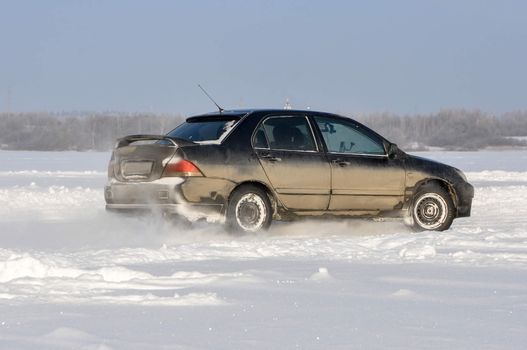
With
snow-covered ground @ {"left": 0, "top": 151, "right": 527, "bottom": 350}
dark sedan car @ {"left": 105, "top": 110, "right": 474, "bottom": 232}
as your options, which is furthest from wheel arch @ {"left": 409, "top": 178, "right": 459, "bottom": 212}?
snow-covered ground @ {"left": 0, "top": 151, "right": 527, "bottom": 350}

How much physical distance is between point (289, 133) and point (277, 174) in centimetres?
61

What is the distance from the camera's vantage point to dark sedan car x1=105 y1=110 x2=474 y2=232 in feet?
35.2

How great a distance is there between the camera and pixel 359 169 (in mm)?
11758

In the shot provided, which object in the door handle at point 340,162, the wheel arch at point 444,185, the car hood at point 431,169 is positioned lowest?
the wheel arch at point 444,185

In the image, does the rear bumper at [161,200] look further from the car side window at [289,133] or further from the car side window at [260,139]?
the car side window at [289,133]

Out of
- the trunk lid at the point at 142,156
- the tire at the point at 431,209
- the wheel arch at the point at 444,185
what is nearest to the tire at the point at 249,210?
the trunk lid at the point at 142,156

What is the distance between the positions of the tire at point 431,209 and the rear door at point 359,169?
30cm

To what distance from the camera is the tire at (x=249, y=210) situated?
10906 mm

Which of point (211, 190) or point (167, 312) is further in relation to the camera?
point (211, 190)

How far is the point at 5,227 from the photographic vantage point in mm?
13164

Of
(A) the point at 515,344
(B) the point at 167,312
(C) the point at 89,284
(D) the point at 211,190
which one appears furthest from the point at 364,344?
(D) the point at 211,190

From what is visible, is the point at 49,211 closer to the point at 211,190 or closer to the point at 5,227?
the point at 5,227

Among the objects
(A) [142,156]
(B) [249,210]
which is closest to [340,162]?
(B) [249,210]

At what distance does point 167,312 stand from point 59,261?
2.54m
